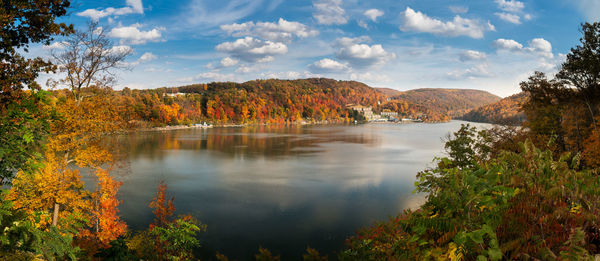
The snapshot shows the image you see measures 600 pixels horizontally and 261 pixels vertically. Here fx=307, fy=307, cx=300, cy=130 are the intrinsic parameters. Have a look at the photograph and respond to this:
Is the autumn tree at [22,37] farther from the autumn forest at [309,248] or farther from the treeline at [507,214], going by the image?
the treeline at [507,214]

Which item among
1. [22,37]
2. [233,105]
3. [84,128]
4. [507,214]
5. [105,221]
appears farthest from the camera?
[233,105]

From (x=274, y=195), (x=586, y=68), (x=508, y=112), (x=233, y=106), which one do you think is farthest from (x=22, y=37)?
(x=233, y=106)

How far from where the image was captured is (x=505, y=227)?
2.46m

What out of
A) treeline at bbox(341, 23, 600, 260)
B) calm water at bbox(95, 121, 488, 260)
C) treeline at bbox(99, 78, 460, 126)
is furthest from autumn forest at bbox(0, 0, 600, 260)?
treeline at bbox(99, 78, 460, 126)

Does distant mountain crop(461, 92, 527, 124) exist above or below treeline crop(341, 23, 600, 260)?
above

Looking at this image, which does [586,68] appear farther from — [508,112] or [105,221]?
[508,112]

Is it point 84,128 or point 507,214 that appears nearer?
point 507,214

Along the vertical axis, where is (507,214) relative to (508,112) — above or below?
below

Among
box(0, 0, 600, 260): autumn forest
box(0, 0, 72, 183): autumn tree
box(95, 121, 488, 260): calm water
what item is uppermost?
box(0, 0, 72, 183): autumn tree

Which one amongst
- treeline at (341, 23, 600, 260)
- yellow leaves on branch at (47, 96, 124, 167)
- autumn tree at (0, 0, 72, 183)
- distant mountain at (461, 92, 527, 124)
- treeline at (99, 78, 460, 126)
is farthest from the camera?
treeline at (99, 78, 460, 126)

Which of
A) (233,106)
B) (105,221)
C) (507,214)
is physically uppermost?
(233,106)

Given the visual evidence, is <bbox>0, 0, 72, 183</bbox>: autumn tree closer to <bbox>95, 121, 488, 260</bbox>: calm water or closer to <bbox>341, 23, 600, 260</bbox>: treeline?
<bbox>341, 23, 600, 260</bbox>: treeline

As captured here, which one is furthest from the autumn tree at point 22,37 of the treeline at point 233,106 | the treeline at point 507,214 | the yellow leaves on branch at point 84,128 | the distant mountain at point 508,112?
the treeline at point 233,106

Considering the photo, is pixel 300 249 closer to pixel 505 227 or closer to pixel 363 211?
pixel 363 211
